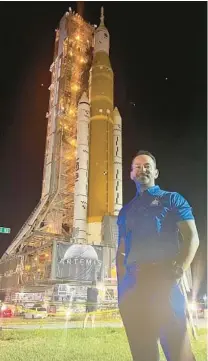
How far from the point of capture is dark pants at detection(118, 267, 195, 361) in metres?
2.32

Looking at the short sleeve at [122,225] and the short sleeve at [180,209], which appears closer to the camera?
the short sleeve at [180,209]

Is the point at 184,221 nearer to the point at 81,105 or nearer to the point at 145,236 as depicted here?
the point at 145,236

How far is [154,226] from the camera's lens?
251cm

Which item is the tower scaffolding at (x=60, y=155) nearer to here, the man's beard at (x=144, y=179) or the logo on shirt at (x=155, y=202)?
the man's beard at (x=144, y=179)

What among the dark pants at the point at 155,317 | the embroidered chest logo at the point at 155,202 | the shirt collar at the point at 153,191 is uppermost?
the shirt collar at the point at 153,191

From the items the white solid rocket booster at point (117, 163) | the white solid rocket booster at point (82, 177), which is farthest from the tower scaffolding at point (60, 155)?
the white solid rocket booster at point (117, 163)

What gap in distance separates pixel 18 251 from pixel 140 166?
33.1 m

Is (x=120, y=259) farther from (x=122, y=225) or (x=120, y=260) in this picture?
(x=122, y=225)

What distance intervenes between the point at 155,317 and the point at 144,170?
3.86 ft

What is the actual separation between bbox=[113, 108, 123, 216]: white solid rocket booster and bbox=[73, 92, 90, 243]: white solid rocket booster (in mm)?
2845

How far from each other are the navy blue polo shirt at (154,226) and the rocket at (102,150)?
2707 cm

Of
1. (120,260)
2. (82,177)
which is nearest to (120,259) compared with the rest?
(120,260)

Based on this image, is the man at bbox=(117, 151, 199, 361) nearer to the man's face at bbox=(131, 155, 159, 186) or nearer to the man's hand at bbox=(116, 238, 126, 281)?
the man's hand at bbox=(116, 238, 126, 281)

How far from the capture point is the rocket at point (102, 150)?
100ft
